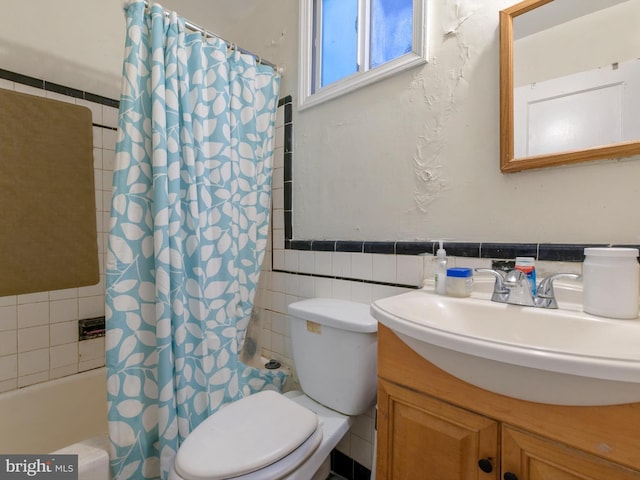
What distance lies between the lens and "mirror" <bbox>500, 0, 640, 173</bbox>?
2.43 feet

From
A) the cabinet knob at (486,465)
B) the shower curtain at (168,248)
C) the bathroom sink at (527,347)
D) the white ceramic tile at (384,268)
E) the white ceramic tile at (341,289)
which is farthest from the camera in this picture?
the white ceramic tile at (341,289)

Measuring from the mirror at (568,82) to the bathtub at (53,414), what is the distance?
1.97 metres

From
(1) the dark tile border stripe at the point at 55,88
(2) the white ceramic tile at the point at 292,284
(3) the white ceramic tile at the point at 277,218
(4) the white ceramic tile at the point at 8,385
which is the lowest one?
(4) the white ceramic tile at the point at 8,385

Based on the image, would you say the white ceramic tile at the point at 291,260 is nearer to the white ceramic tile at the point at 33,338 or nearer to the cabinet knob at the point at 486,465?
the cabinet knob at the point at 486,465

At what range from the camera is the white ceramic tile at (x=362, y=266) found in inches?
47.5

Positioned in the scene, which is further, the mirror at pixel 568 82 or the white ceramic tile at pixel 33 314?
the white ceramic tile at pixel 33 314

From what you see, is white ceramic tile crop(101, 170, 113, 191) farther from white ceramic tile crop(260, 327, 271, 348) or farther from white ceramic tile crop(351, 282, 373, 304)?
white ceramic tile crop(351, 282, 373, 304)

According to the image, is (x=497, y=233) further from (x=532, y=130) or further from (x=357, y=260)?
(x=357, y=260)

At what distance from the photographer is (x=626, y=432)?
46 cm

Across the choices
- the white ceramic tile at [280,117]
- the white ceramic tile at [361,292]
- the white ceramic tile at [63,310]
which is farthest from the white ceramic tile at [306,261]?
the white ceramic tile at [63,310]

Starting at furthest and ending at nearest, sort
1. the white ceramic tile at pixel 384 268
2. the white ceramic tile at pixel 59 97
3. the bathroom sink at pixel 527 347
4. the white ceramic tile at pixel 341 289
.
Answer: the white ceramic tile at pixel 59 97 < the white ceramic tile at pixel 341 289 < the white ceramic tile at pixel 384 268 < the bathroom sink at pixel 527 347

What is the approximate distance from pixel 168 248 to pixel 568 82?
129 cm

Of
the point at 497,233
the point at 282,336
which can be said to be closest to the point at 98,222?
the point at 282,336

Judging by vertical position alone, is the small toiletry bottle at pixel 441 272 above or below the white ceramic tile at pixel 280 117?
below
